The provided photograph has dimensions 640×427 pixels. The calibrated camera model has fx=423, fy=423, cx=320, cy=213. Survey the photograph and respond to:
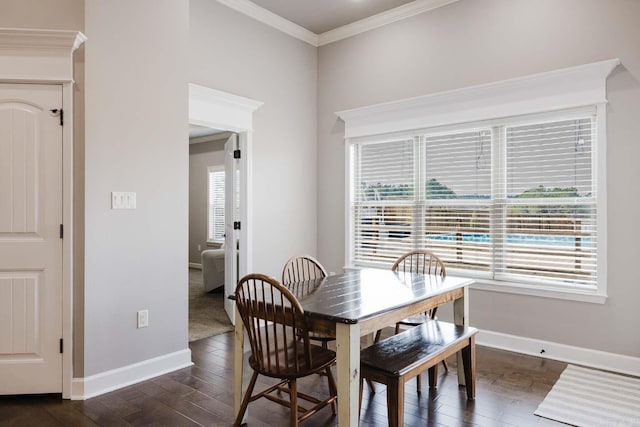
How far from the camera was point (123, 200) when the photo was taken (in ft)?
10.1

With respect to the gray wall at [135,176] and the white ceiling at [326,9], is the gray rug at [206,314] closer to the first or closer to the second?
the gray wall at [135,176]

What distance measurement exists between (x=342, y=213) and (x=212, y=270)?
98.3 inches

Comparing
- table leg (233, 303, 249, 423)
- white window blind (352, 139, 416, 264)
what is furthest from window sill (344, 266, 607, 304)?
table leg (233, 303, 249, 423)

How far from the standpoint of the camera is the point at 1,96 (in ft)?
9.11

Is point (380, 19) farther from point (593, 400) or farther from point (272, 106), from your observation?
point (593, 400)

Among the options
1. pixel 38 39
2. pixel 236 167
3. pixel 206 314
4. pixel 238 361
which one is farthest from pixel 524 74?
pixel 206 314

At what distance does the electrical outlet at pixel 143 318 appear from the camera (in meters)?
3.15

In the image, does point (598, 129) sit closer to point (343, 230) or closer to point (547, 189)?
point (547, 189)

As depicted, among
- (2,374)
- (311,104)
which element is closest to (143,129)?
(2,374)

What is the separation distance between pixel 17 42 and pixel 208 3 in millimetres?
1795

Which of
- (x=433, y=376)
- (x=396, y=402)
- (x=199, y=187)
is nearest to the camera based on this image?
(x=396, y=402)

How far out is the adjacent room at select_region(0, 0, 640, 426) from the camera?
2.61m

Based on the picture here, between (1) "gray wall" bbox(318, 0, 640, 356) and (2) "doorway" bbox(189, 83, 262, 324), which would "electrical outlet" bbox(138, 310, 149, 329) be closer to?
(2) "doorway" bbox(189, 83, 262, 324)

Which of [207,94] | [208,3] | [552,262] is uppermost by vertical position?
[208,3]
